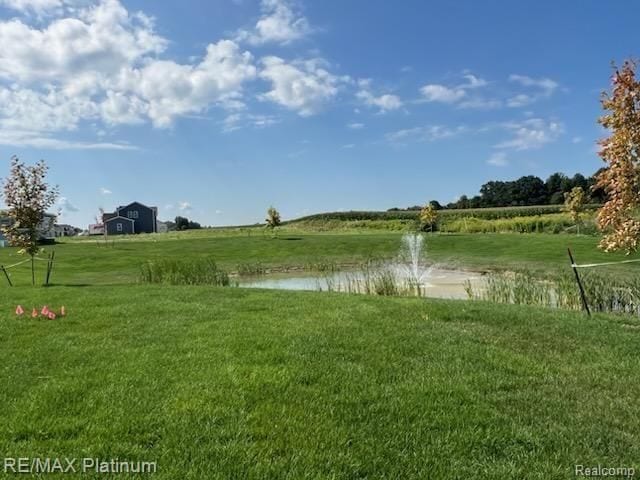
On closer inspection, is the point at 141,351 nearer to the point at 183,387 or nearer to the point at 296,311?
the point at 183,387

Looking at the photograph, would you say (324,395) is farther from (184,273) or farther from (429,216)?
(429,216)

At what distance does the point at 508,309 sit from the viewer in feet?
31.6

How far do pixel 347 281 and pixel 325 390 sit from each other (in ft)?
44.9

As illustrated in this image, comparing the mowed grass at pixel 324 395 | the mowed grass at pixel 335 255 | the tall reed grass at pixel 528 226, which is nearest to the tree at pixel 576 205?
the tall reed grass at pixel 528 226

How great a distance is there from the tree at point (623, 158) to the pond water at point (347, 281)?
8458mm

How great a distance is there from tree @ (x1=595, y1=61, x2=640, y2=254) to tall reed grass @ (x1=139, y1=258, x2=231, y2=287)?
37.4ft

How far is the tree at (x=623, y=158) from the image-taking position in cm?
663

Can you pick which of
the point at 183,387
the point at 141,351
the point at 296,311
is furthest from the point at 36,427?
the point at 296,311

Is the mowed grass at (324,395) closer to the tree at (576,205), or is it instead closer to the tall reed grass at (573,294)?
the tall reed grass at (573,294)

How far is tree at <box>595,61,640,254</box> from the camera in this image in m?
6.63

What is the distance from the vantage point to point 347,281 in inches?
729

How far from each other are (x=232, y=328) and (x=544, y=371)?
4068mm

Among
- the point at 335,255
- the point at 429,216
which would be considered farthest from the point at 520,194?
the point at 335,255

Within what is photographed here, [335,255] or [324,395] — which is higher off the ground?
[335,255]
